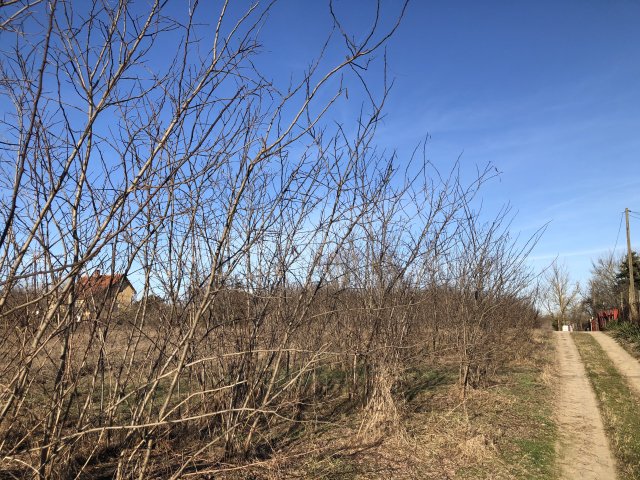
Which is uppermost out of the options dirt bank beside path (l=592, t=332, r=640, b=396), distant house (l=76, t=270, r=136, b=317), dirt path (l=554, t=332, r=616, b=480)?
distant house (l=76, t=270, r=136, b=317)

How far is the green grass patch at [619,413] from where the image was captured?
5.25 metres

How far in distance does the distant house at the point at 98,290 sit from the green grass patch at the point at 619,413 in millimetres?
5100

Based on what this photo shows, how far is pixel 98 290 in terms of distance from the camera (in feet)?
12.5

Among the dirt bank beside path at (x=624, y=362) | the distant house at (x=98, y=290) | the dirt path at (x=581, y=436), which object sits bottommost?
the dirt path at (x=581, y=436)

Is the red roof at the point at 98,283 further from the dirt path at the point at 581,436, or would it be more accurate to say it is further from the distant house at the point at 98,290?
the dirt path at the point at 581,436

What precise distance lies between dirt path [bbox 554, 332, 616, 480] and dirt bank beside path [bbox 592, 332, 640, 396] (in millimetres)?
946

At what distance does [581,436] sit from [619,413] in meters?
1.68

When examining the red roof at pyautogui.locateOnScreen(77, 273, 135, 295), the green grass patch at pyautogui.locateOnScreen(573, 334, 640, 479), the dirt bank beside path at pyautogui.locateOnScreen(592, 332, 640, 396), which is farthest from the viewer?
the dirt bank beside path at pyautogui.locateOnScreen(592, 332, 640, 396)

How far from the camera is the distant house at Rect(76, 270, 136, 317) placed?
11.6 ft

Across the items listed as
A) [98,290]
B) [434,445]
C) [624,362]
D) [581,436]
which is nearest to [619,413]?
[581,436]

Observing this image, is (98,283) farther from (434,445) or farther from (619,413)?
(619,413)

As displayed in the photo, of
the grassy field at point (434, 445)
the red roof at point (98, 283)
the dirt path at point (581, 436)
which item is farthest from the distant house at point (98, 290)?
the dirt path at point (581, 436)

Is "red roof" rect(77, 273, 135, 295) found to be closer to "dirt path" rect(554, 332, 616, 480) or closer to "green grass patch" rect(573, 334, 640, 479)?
"dirt path" rect(554, 332, 616, 480)

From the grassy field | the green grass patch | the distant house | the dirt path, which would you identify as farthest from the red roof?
the green grass patch
